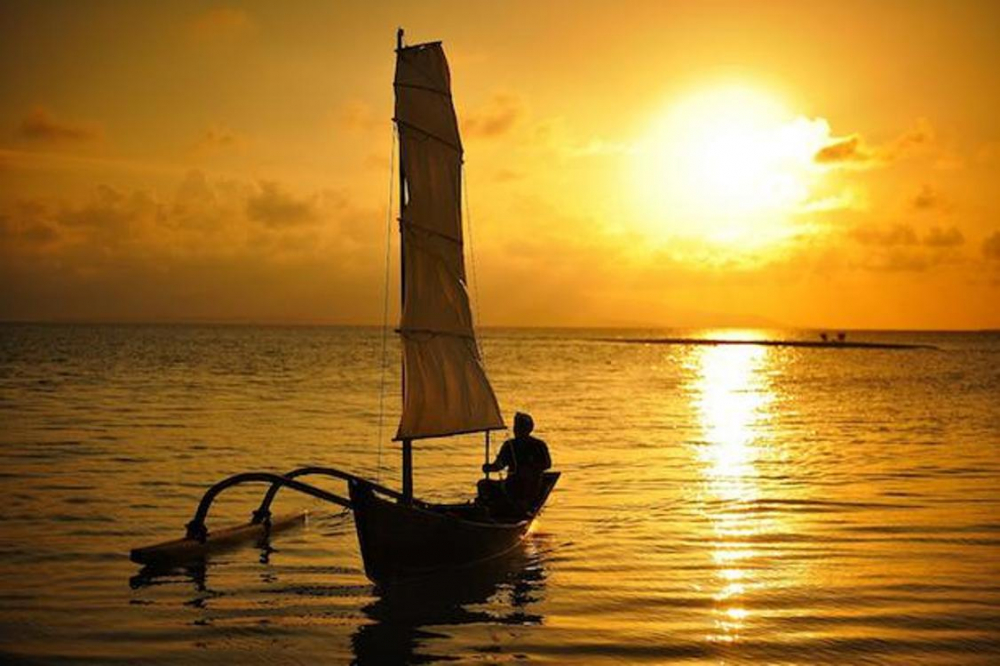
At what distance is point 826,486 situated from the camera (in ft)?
92.4

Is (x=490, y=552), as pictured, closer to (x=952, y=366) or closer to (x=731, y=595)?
(x=731, y=595)

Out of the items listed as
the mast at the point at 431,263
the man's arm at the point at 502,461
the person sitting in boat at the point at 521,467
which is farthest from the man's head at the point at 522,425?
the mast at the point at 431,263

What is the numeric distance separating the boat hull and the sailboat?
0.13ft

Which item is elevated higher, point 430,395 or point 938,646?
point 430,395

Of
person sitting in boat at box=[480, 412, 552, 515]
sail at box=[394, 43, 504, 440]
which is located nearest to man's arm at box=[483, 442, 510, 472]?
person sitting in boat at box=[480, 412, 552, 515]

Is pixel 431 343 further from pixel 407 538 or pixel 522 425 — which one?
pixel 407 538

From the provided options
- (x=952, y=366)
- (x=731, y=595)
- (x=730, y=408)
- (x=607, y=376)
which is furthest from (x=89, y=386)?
(x=952, y=366)

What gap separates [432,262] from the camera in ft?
64.5

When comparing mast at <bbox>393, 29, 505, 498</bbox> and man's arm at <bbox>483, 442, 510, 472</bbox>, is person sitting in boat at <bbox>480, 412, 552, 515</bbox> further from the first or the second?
mast at <bbox>393, 29, 505, 498</bbox>

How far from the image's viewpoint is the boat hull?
1603 cm

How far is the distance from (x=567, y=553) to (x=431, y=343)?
194 inches

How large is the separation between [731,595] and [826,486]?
44.0 ft

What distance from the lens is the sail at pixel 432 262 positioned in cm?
1906

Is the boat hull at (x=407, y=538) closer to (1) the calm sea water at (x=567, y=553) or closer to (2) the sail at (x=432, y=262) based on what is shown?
(1) the calm sea water at (x=567, y=553)
